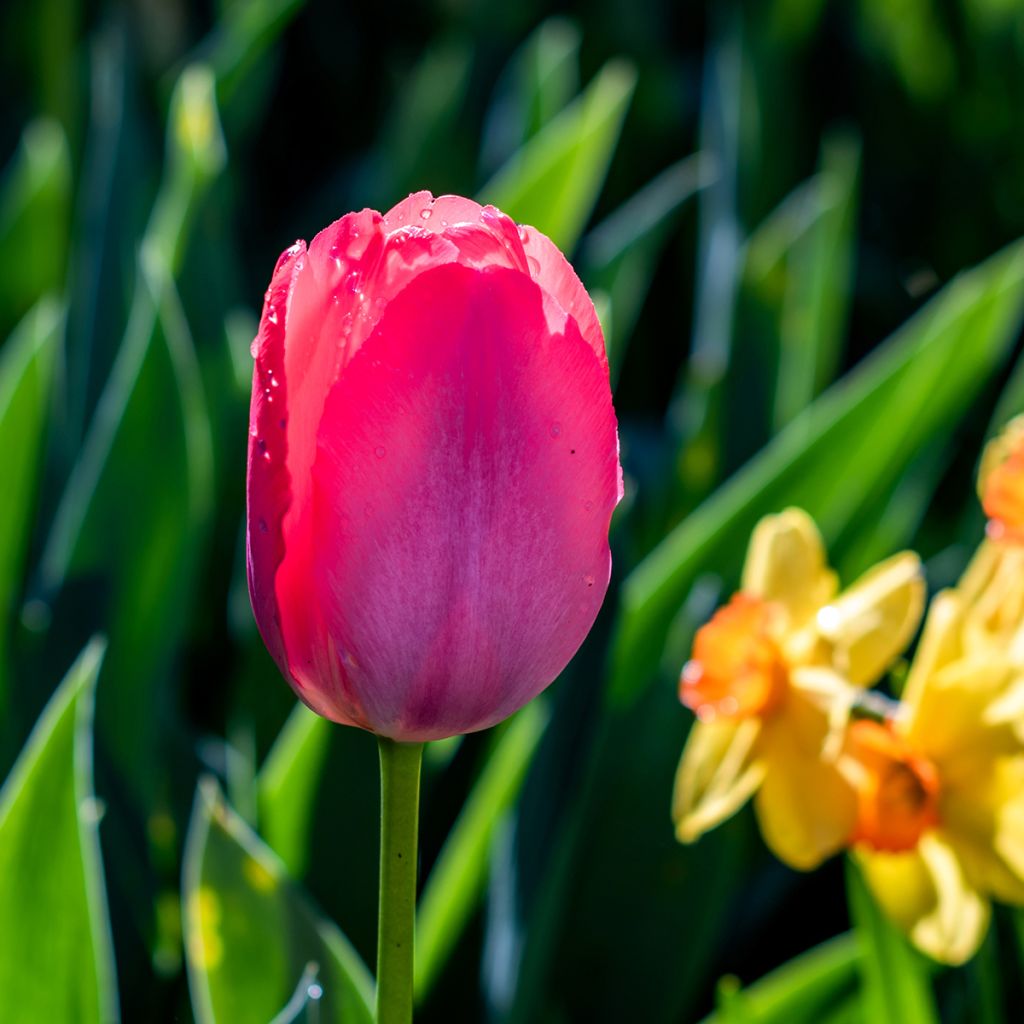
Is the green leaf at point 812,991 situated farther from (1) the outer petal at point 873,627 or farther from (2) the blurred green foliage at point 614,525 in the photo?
(1) the outer petal at point 873,627

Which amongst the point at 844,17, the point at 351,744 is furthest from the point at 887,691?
the point at 844,17

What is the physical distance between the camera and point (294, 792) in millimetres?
753

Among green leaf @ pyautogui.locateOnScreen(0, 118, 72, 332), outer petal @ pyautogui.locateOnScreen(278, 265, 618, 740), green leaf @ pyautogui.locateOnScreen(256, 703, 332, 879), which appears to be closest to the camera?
outer petal @ pyautogui.locateOnScreen(278, 265, 618, 740)

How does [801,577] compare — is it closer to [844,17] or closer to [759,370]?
[759,370]

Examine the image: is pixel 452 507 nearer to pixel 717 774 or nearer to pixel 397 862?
pixel 397 862

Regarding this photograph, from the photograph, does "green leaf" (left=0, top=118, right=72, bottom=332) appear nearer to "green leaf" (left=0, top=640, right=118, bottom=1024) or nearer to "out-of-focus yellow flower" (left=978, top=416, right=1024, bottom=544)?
"green leaf" (left=0, top=640, right=118, bottom=1024)

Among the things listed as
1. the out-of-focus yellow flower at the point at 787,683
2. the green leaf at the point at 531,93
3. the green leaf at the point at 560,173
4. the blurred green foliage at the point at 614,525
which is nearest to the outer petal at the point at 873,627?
the out-of-focus yellow flower at the point at 787,683

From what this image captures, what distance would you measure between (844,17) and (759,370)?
0.94 m

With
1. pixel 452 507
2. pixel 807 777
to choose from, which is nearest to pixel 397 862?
pixel 452 507

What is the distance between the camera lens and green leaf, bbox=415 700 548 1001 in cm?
73

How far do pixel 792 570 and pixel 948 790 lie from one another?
0.35 feet

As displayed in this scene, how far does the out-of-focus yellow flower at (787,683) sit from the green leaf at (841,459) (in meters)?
0.23

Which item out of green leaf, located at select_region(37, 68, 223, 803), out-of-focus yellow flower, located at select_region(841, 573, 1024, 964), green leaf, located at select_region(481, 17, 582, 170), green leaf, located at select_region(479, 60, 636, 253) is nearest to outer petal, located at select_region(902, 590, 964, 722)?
out-of-focus yellow flower, located at select_region(841, 573, 1024, 964)

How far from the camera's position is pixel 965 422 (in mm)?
1297
